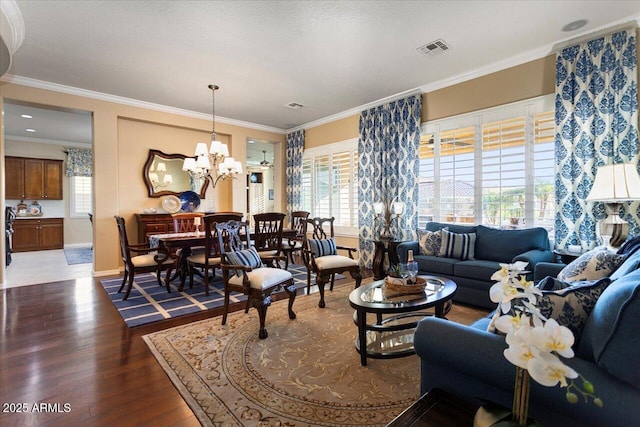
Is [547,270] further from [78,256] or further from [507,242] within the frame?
[78,256]

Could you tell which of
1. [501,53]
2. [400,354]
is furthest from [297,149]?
[400,354]

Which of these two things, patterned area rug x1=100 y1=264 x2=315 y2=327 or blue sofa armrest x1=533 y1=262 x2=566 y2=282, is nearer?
blue sofa armrest x1=533 y1=262 x2=566 y2=282

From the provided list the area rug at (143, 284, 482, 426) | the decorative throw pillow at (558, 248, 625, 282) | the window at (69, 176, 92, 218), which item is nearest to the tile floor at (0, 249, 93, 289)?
the window at (69, 176, 92, 218)

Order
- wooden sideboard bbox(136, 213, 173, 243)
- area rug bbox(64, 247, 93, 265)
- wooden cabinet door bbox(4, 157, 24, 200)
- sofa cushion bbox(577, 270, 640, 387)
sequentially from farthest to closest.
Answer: wooden cabinet door bbox(4, 157, 24, 200), area rug bbox(64, 247, 93, 265), wooden sideboard bbox(136, 213, 173, 243), sofa cushion bbox(577, 270, 640, 387)

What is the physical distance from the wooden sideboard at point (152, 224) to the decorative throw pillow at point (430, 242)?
14.6 feet

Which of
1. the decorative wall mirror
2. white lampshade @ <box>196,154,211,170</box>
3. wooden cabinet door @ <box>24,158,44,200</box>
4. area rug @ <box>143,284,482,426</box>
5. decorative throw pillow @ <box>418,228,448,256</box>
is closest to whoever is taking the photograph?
area rug @ <box>143,284,482,426</box>

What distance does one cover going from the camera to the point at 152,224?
216 inches

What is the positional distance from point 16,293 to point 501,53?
7.01 metres

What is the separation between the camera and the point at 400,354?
232cm

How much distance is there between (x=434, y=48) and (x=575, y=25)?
4.49 feet

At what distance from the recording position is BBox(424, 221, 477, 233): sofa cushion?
4.07 metres

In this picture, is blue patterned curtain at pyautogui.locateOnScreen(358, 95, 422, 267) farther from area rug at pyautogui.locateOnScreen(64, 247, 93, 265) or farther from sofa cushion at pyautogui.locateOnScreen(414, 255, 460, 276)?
area rug at pyautogui.locateOnScreen(64, 247, 93, 265)

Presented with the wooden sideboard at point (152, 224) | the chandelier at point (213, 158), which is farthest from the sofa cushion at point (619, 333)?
the wooden sideboard at point (152, 224)

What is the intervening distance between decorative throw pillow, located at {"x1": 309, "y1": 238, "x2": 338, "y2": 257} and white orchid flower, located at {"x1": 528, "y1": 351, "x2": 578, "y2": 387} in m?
3.18
